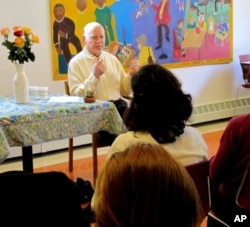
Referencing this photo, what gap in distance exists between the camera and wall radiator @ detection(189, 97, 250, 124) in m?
5.60

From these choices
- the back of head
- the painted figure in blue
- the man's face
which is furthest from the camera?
the painted figure in blue

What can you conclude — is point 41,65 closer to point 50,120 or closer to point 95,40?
point 95,40

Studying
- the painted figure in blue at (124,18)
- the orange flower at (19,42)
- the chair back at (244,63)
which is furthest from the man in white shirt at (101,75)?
the chair back at (244,63)

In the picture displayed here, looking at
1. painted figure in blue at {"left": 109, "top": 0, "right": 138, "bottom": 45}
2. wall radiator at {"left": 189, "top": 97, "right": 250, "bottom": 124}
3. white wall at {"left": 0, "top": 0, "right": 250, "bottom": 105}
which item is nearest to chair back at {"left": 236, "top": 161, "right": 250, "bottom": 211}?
white wall at {"left": 0, "top": 0, "right": 250, "bottom": 105}

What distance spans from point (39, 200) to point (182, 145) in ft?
2.15

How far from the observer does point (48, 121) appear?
2.81m

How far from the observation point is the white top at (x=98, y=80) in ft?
11.6

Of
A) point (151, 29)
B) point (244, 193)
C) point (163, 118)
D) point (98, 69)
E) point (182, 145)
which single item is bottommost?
point (244, 193)

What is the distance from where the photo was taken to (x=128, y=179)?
0.90m

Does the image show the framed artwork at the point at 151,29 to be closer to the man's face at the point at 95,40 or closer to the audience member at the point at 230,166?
the man's face at the point at 95,40

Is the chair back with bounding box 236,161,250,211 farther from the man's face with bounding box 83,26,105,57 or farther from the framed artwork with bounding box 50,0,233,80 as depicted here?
the framed artwork with bounding box 50,0,233,80

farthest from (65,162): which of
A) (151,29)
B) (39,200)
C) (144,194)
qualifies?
(144,194)

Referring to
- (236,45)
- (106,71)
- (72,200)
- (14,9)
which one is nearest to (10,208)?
(72,200)

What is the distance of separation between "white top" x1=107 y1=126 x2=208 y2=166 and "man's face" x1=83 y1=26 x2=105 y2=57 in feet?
6.20
